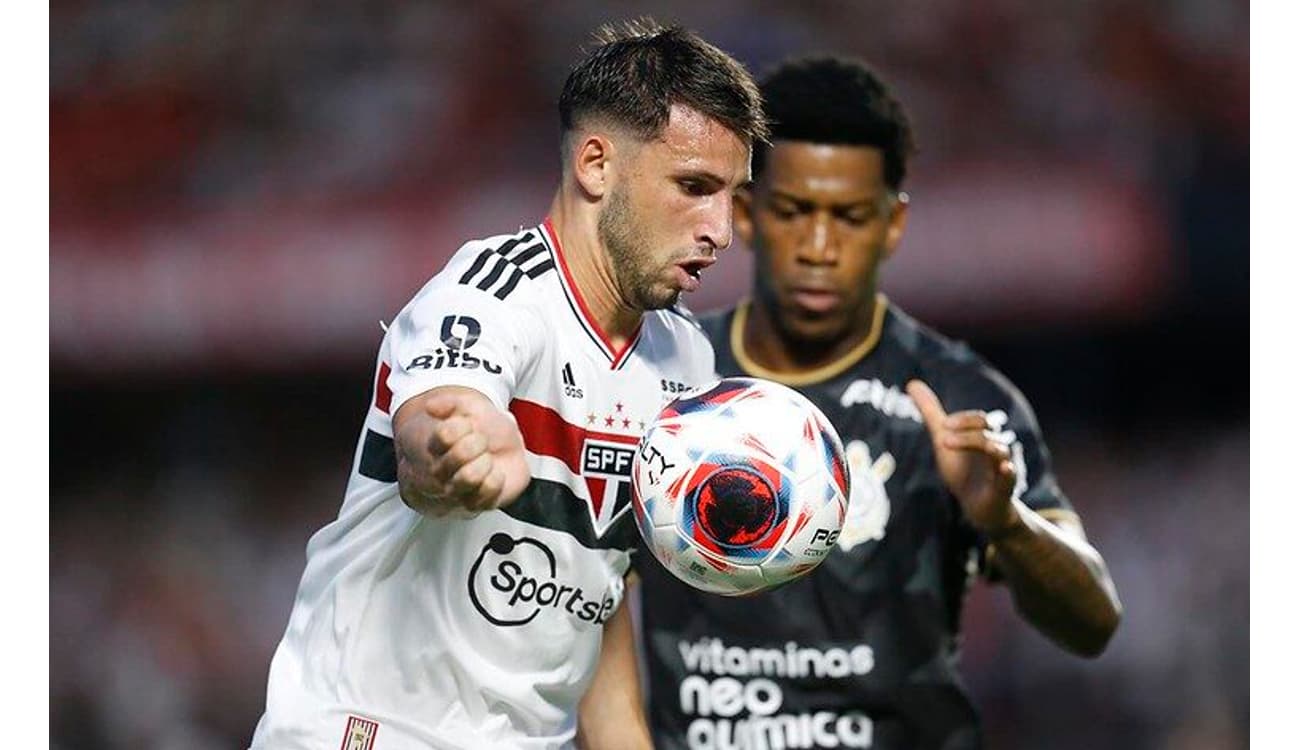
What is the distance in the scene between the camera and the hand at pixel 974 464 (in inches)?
169

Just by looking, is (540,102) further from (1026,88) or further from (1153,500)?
(1153,500)

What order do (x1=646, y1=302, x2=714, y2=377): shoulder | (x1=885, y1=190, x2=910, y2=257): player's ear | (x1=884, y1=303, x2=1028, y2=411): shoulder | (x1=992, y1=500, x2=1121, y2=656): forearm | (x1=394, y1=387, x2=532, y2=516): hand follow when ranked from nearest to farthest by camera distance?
(x1=394, y1=387, x2=532, y2=516): hand, (x1=646, y1=302, x2=714, y2=377): shoulder, (x1=992, y1=500, x2=1121, y2=656): forearm, (x1=884, y1=303, x2=1028, y2=411): shoulder, (x1=885, y1=190, x2=910, y2=257): player's ear

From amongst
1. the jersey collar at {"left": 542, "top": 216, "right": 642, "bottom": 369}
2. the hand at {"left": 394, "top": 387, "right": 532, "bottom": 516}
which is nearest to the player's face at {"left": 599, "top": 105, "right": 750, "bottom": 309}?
the jersey collar at {"left": 542, "top": 216, "right": 642, "bottom": 369}

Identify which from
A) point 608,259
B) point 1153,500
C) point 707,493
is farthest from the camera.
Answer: point 1153,500

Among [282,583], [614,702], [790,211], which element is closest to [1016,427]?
[790,211]

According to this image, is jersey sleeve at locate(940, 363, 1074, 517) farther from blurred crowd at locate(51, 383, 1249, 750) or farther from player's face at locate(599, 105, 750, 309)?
blurred crowd at locate(51, 383, 1249, 750)

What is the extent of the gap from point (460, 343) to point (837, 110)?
2178 mm

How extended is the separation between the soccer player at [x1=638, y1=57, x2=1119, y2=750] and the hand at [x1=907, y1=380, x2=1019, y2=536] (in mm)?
325

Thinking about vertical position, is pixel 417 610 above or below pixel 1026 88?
below

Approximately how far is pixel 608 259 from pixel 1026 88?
603 centimetres

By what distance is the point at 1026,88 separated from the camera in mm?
9180

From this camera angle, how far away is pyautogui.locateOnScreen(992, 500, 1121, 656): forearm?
4.59 meters

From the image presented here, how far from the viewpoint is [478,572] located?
351 cm

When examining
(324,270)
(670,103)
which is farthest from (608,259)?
(324,270)
